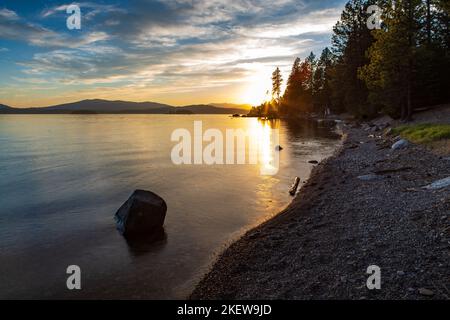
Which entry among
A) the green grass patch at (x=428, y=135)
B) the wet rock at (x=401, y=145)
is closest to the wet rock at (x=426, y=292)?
the green grass patch at (x=428, y=135)

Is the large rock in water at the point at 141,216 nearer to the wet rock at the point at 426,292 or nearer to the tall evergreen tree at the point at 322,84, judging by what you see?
the wet rock at the point at 426,292

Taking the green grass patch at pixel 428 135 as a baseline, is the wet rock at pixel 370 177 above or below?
below

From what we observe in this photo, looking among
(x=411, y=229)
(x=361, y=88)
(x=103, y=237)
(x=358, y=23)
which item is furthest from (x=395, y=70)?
(x=103, y=237)

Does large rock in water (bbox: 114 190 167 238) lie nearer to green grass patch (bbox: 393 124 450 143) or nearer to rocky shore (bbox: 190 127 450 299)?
rocky shore (bbox: 190 127 450 299)

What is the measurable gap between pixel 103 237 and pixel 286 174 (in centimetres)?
1707

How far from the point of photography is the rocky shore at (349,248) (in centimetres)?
837

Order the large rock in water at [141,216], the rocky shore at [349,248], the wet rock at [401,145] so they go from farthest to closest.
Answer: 1. the wet rock at [401,145]
2. the large rock in water at [141,216]
3. the rocky shore at [349,248]

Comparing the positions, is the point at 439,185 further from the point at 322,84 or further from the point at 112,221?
the point at 322,84

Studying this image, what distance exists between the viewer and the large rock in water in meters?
15.6

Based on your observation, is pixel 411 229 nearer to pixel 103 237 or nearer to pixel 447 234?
pixel 447 234

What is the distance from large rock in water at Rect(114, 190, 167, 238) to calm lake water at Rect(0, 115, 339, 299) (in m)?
0.60

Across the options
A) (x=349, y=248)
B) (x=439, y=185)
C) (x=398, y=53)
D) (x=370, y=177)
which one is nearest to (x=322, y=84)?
(x=398, y=53)

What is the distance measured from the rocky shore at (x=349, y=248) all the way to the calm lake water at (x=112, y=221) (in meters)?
1.57

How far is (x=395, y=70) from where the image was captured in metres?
44.9
